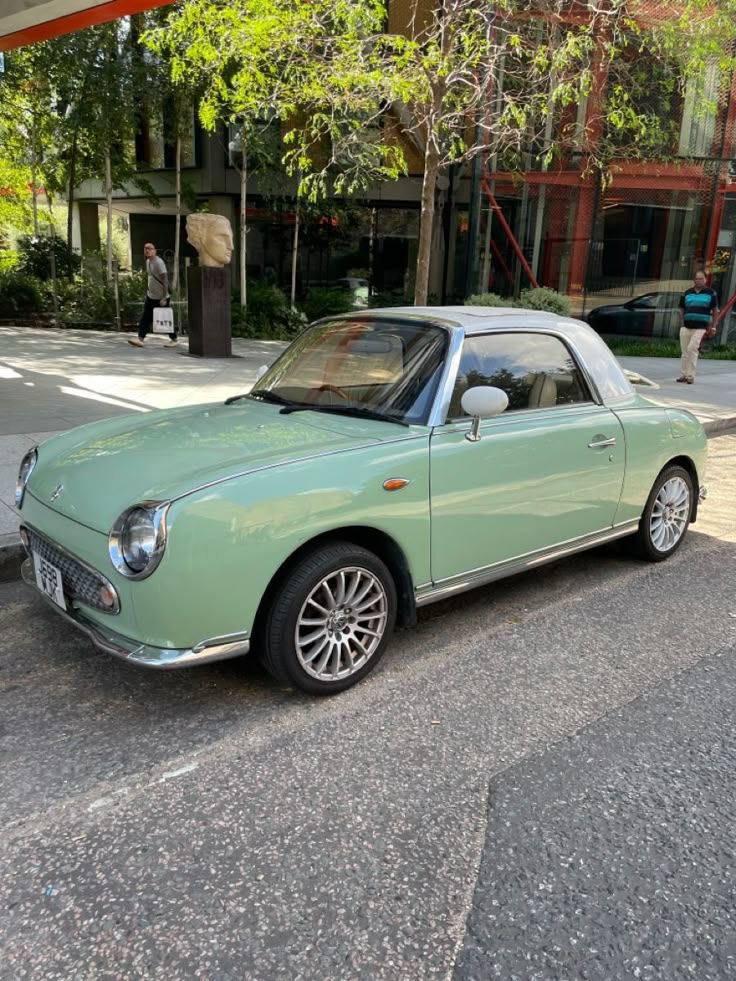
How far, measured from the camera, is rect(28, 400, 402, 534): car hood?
320cm

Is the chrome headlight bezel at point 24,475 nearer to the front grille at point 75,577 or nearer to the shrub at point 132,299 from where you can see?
the front grille at point 75,577

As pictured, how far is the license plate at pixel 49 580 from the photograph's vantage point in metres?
3.36

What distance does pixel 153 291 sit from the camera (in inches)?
589

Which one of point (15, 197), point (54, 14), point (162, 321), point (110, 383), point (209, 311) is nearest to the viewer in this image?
point (54, 14)

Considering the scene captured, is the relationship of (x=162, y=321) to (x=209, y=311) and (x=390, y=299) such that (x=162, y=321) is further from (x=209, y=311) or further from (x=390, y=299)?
(x=390, y=299)

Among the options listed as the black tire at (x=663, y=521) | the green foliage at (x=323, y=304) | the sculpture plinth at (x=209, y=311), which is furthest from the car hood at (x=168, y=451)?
the green foliage at (x=323, y=304)

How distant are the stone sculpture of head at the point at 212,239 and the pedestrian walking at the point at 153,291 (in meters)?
0.85

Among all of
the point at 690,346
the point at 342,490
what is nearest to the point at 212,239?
the point at 690,346

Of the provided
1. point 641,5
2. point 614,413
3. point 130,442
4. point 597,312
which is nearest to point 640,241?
point 597,312

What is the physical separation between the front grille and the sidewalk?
150 centimetres

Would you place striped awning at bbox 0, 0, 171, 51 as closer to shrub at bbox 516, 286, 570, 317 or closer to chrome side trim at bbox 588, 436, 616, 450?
chrome side trim at bbox 588, 436, 616, 450

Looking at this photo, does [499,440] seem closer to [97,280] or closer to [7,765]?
[7,765]

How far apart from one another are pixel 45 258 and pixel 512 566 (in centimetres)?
2060

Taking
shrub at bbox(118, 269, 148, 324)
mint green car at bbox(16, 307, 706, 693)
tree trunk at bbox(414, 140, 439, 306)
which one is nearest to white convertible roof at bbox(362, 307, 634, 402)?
mint green car at bbox(16, 307, 706, 693)
